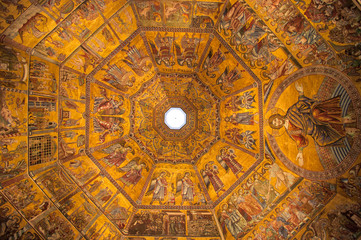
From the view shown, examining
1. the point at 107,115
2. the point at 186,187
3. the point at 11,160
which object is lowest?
the point at 186,187

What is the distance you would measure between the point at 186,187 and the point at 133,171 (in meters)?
2.98

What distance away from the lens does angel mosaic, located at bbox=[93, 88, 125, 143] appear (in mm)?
9719

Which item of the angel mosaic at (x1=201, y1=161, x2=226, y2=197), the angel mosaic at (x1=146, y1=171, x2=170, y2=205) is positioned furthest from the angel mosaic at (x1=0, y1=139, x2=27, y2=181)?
the angel mosaic at (x1=201, y1=161, x2=226, y2=197)

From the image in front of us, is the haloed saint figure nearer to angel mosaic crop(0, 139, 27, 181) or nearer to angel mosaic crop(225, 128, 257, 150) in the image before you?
angel mosaic crop(225, 128, 257, 150)

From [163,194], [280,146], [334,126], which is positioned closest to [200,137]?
[163,194]

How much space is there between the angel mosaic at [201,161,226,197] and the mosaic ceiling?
0.06m

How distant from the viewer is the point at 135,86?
10875mm

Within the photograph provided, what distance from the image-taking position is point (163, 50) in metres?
9.80

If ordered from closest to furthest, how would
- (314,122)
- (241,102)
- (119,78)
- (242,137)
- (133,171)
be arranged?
(314,122) < (241,102) < (242,137) < (119,78) < (133,171)

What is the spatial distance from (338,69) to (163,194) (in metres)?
9.09

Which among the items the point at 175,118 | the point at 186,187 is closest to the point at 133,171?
the point at 186,187

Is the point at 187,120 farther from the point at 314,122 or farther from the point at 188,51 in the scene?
the point at 314,122

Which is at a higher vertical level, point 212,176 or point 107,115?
point 107,115

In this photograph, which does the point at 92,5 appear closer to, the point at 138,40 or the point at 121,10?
the point at 121,10
